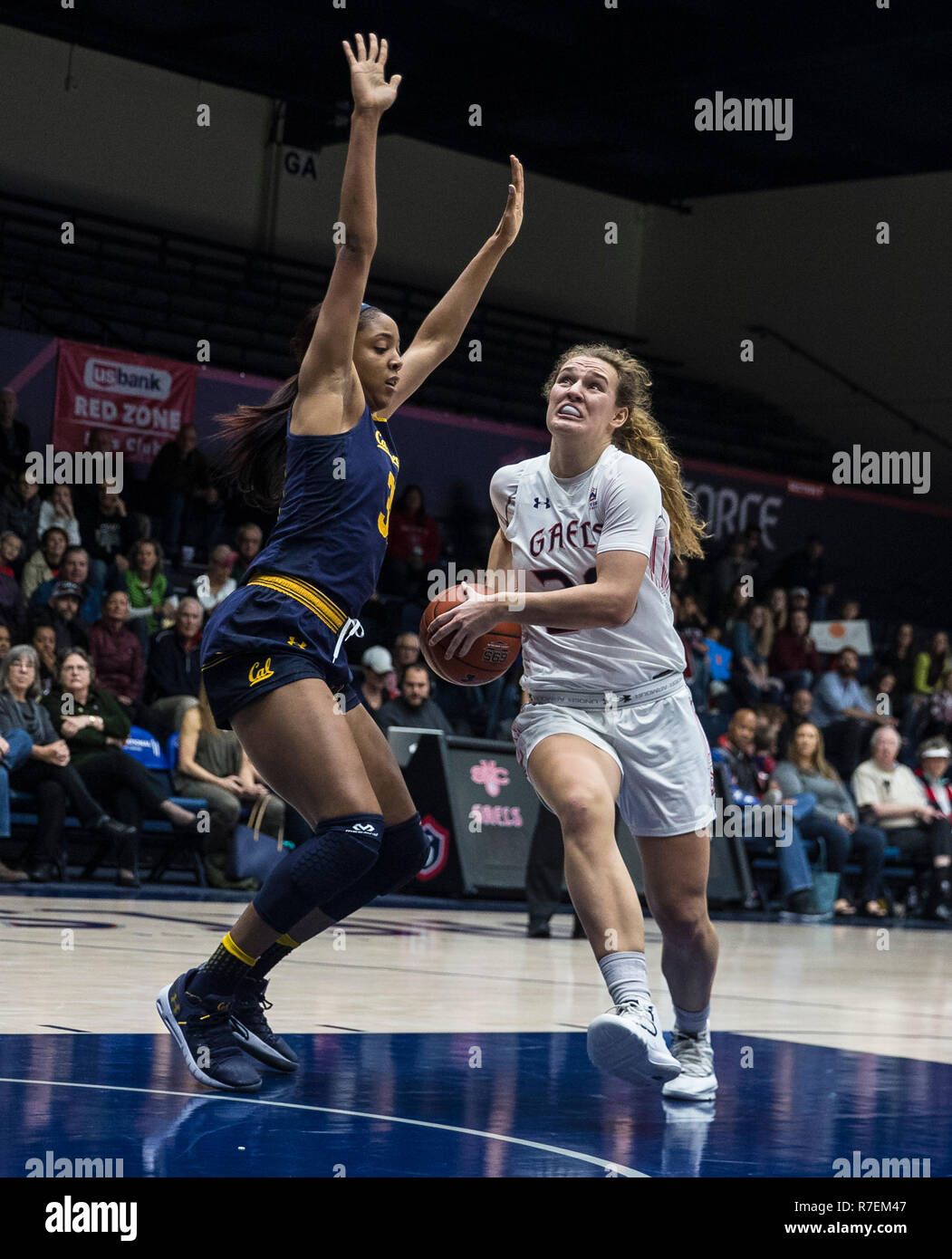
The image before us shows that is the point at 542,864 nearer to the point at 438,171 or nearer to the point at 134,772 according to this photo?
the point at 134,772

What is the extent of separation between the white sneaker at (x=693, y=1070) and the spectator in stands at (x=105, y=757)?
22.4ft

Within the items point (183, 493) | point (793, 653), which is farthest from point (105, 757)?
point (793, 653)

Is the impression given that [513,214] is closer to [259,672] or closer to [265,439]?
[265,439]

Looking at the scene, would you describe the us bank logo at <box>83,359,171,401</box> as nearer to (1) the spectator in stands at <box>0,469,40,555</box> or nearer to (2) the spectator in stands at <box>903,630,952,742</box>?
(1) the spectator in stands at <box>0,469,40,555</box>

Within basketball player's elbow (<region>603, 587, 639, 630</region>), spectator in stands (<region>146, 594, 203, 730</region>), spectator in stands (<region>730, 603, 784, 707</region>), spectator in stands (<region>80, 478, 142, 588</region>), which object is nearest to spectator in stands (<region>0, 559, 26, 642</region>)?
spectator in stands (<region>146, 594, 203, 730</region>)

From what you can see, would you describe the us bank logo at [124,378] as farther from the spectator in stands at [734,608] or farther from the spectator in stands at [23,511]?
the spectator in stands at [734,608]

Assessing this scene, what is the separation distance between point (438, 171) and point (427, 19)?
14.9 feet

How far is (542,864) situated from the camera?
32.1 feet

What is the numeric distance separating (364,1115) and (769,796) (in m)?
10.1

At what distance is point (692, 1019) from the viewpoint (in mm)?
4410

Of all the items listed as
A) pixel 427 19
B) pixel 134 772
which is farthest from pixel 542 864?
pixel 427 19

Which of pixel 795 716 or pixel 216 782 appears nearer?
pixel 216 782

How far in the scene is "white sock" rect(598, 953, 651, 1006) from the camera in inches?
155
